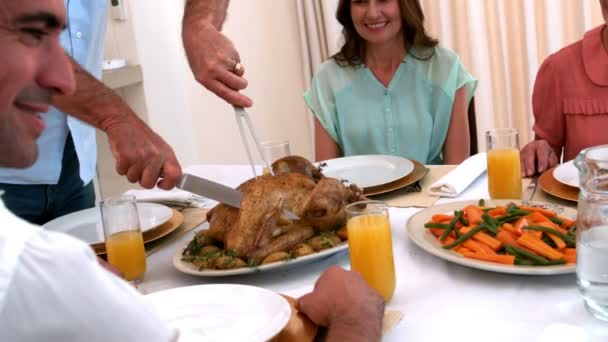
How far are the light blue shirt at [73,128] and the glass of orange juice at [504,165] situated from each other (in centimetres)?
108

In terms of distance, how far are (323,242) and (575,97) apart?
46.6 inches

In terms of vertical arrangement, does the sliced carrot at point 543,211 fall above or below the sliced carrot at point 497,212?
below

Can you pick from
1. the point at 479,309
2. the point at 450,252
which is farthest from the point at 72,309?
the point at 450,252

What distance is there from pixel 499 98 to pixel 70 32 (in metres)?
2.23

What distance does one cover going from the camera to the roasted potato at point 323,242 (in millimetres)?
1269

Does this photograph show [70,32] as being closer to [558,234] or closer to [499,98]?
[558,234]

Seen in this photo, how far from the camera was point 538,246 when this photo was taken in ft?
3.69

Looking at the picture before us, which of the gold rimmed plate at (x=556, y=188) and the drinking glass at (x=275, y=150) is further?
the drinking glass at (x=275, y=150)

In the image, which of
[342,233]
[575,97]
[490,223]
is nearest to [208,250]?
[342,233]

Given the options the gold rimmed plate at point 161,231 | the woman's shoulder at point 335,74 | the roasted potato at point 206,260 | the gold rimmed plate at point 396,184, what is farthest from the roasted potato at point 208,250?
the woman's shoulder at point 335,74

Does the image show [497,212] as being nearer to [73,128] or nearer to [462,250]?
[462,250]

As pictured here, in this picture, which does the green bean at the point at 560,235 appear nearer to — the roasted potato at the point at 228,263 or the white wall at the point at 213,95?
the roasted potato at the point at 228,263

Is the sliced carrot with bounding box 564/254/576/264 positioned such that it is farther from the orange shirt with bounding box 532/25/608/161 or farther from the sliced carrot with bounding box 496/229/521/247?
the orange shirt with bounding box 532/25/608/161

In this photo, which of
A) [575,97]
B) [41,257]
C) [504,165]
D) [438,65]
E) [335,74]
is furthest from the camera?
[335,74]
